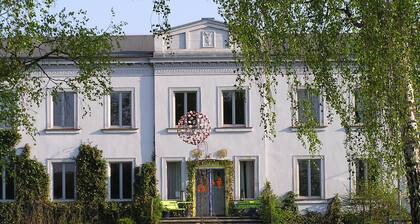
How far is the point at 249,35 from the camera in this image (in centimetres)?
1836

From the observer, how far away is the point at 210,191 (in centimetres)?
3709

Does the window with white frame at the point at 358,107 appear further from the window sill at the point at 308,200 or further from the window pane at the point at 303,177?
the window pane at the point at 303,177

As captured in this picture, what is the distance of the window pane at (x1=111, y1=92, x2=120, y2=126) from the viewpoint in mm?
37250

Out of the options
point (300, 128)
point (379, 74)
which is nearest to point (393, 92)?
point (379, 74)

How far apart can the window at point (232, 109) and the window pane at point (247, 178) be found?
5.23 ft

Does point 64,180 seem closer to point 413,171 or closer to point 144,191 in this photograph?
point 144,191

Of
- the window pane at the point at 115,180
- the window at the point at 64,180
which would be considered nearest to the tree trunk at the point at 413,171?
the window pane at the point at 115,180

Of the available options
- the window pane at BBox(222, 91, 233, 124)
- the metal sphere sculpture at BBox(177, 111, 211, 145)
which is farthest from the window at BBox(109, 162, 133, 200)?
the window pane at BBox(222, 91, 233, 124)

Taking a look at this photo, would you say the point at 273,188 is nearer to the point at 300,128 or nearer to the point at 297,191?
the point at 297,191

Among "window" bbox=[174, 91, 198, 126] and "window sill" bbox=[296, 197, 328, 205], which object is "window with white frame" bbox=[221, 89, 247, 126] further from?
"window sill" bbox=[296, 197, 328, 205]

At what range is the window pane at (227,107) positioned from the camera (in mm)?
37156

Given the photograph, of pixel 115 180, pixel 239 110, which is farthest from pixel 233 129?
pixel 115 180

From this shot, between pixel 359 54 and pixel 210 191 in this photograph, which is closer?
pixel 359 54

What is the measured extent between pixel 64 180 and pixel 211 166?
5.75 meters
